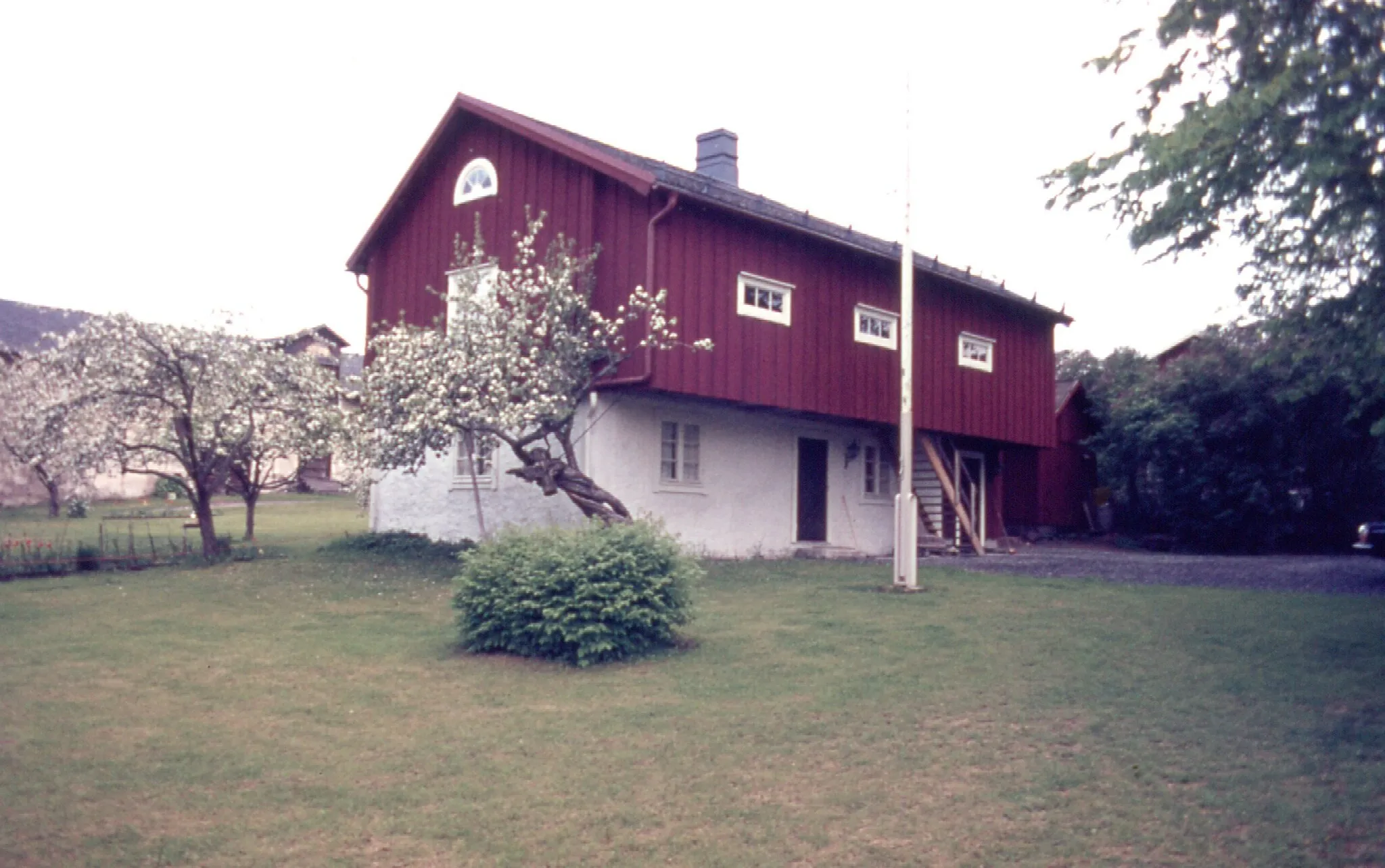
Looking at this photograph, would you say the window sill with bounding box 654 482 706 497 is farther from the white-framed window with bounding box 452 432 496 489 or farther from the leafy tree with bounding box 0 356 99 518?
the leafy tree with bounding box 0 356 99 518

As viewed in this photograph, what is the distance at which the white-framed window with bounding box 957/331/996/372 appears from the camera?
2302cm

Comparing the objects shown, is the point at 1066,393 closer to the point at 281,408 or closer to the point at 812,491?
the point at 812,491

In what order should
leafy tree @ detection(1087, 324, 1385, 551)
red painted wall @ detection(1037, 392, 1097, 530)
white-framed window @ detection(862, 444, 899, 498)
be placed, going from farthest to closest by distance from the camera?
1. red painted wall @ detection(1037, 392, 1097, 530)
2. leafy tree @ detection(1087, 324, 1385, 551)
3. white-framed window @ detection(862, 444, 899, 498)

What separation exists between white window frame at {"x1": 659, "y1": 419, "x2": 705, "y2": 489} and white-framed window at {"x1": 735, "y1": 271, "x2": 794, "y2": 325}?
2026mm

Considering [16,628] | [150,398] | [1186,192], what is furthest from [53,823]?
[150,398]

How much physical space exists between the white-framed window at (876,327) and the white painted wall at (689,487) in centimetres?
170

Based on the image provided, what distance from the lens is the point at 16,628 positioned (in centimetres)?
1138

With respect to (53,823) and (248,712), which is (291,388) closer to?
(248,712)

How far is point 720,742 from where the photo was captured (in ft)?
24.1

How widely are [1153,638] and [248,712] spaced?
Answer: 25.0 ft

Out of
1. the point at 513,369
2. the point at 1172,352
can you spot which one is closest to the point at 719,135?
the point at 513,369

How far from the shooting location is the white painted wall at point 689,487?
17109mm

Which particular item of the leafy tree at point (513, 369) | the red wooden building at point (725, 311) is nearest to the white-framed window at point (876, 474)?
the red wooden building at point (725, 311)

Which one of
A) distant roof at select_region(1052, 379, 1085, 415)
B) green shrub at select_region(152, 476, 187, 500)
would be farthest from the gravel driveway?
green shrub at select_region(152, 476, 187, 500)
